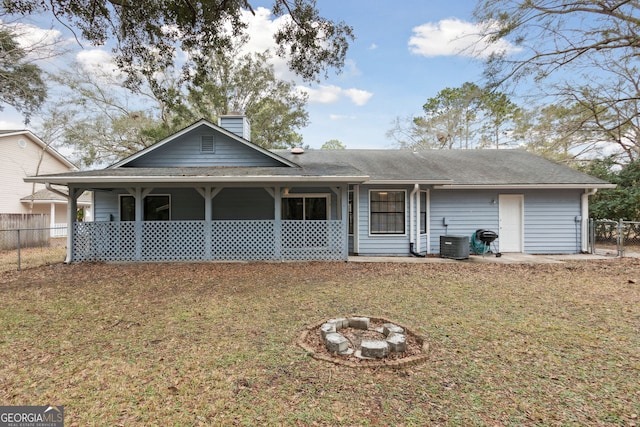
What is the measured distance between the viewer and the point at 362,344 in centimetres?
342

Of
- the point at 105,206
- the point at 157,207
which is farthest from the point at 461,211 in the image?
the point at 105,206

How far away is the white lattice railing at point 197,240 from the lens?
9406mm

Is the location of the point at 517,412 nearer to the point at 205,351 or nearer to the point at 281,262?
the point at 205,351

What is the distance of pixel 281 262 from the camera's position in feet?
30.5

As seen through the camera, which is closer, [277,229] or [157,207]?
[277,229]

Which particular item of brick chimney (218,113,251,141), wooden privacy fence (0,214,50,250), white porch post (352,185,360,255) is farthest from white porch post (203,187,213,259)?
wooden privacy fence (0,214,50,250)

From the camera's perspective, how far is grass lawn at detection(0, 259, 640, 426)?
2.52 meters

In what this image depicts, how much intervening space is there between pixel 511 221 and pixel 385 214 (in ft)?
14.7

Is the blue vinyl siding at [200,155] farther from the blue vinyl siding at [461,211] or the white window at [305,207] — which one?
the blue vinyl siding at [461,211]

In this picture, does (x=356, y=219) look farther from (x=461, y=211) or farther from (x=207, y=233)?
(x=207, y=233)

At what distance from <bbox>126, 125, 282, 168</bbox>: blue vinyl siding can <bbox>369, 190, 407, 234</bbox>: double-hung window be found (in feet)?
12.0

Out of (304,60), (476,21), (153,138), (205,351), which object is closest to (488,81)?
(476,21)

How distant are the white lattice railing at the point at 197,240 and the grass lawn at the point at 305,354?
2448 mm

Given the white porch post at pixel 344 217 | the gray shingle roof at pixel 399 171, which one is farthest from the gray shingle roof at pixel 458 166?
the white porch post at pixel 344 217
